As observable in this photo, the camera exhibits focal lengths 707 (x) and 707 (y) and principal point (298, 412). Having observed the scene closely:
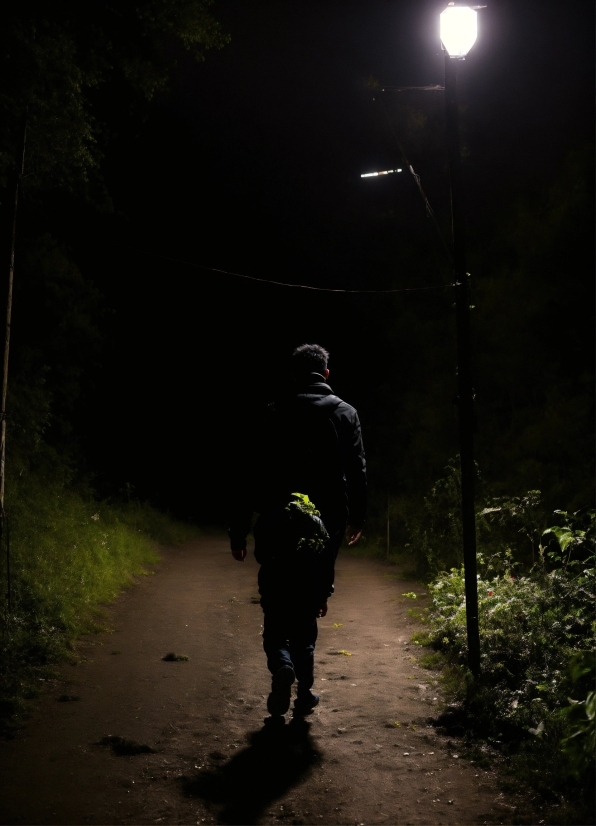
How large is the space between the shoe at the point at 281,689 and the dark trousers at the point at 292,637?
0.57 feet

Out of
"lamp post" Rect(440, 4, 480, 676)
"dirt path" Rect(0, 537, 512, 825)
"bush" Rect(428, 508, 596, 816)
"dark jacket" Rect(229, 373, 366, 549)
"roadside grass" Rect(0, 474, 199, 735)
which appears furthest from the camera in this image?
"roadside grass" Rect(0, 474, 199, 735)

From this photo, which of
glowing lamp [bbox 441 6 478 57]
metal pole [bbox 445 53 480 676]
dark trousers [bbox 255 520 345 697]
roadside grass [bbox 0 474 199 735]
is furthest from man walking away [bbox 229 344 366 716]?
glowing lamp [bbox 441 6 478 57]

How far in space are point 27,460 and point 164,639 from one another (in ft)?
21.1

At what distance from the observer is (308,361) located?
5285 millimetres

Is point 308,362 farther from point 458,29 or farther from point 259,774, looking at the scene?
point 458,29

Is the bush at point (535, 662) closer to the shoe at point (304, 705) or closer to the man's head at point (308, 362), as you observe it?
the shoe at point (304, 705)

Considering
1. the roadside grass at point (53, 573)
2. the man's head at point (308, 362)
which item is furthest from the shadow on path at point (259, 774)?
the man's head at point (308, 362)

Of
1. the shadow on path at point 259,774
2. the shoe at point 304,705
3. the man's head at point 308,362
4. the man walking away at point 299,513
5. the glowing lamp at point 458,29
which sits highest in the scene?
the glowing lamp at point 458,29

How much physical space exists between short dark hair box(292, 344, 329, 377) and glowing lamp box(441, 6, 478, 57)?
2813 mm

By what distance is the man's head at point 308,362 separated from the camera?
17.3 ft

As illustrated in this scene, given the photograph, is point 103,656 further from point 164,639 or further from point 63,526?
point 63,526

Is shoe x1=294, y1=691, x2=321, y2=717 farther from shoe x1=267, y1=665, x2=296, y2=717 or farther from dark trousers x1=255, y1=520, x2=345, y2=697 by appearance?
shoe x1=267, y1=665, x2=296, y2=717

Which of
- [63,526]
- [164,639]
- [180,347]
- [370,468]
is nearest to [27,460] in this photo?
[63,526]

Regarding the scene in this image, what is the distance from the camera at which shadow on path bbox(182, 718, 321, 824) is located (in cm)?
375
